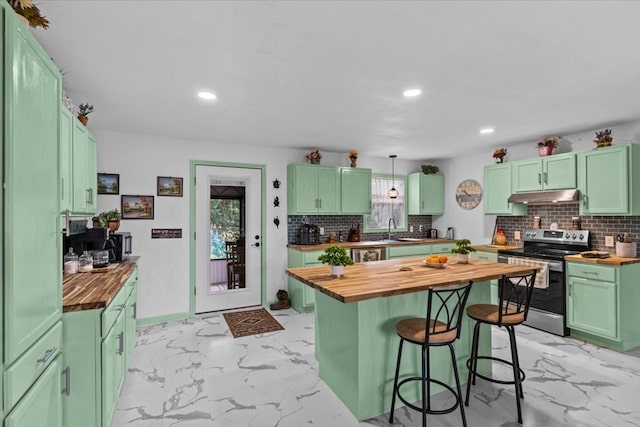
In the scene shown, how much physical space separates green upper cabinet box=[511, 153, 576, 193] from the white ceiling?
0.47 metres

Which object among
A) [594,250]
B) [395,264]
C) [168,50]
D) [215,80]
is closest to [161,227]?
[215,80]

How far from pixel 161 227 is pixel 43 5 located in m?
3.04

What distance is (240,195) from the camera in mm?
4867

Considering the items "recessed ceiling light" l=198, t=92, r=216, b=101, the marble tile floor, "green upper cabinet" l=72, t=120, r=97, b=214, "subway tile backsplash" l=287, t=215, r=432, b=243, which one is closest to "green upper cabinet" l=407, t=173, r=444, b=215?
"subway tile backsplash" l=287, t=215, r=432, b=243


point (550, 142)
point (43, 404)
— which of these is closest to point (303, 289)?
point (43, 404)

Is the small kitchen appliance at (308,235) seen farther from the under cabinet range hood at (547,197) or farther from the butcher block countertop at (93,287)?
the under cabinet range hood at (547,197)

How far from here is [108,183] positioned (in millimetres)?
4051

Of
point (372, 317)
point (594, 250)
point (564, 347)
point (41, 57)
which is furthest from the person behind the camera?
point (594, 250)

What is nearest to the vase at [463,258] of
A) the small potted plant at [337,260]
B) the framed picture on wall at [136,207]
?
the small potted plant at [337,260]

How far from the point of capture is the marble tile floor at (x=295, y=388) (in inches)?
89.4

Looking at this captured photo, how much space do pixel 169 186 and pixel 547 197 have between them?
16.2 ft

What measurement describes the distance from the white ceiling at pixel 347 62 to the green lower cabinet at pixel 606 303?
167 centimetres

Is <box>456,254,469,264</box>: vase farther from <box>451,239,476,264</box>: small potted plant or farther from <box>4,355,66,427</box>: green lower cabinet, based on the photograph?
<box>4,355,66,427</box>: green lower cabinet

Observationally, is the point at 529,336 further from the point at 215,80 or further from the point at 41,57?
the point at 41,57
